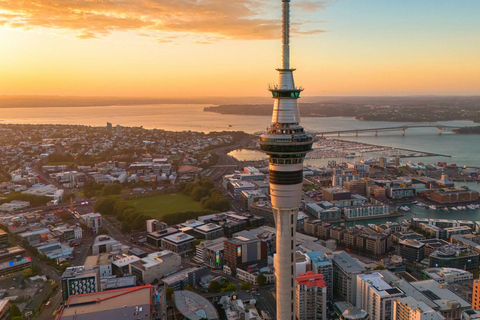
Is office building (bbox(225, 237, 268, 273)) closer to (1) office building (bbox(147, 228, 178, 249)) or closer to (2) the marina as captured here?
(1) office building (bbox(147, 228, 178, 249))

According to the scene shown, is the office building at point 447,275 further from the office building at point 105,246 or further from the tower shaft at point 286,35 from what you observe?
the office building at point 105,246

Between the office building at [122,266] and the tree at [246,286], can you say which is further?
the office building at [122,266]

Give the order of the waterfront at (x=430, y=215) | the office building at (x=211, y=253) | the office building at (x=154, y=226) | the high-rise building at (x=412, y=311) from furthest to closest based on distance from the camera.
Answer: the waterfront at (x=430, y=215) → the office building at (x=154, y=226) → the office building at (x=211, y=253) → the high-rise building at (x=412, y=311)

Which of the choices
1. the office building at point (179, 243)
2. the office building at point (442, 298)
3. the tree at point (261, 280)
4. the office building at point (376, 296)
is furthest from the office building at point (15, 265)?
the office building at point (442, 298)

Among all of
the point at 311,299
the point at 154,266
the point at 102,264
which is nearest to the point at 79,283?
the point at 102,264

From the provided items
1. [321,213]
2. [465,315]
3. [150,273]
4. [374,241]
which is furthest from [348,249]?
[150,273]

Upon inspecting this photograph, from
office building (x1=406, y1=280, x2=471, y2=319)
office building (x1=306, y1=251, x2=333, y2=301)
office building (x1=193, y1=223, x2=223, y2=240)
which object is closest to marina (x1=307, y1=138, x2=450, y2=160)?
office building (x1=193, y1=223, x2=223, y2=240)
